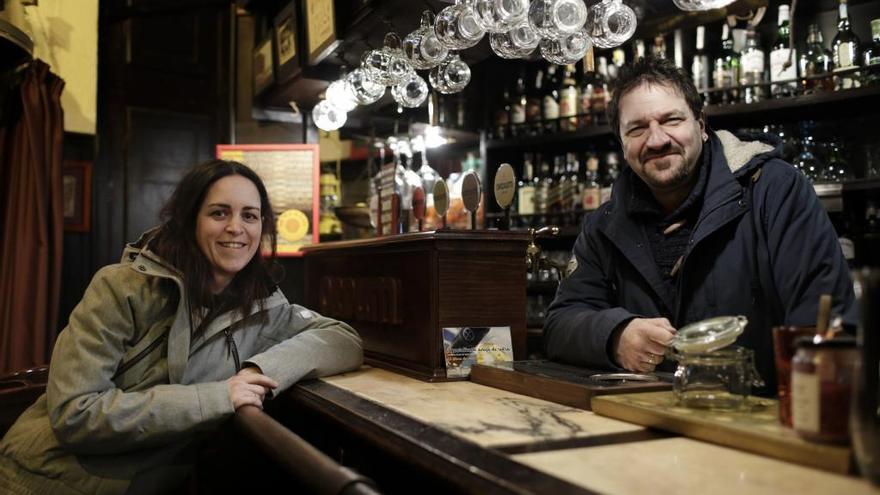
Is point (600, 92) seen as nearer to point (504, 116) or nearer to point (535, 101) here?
point (535, 101)

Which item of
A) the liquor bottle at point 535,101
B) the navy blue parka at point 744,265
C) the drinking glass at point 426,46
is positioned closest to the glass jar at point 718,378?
the navy blue parka at point 744,265

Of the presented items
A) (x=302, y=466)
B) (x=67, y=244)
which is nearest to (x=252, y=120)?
(x=67, y=244)

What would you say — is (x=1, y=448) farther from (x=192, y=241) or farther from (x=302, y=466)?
(x=302, y=466)

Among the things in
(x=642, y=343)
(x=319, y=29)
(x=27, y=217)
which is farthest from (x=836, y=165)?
(x=27, y=217)

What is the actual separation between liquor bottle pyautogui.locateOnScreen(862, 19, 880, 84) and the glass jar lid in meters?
2.23

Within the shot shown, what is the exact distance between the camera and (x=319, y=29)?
362 cm

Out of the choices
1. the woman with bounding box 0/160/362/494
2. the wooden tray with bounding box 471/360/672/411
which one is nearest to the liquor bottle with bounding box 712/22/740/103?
the wooden tray with bounding box 471/360/672/411

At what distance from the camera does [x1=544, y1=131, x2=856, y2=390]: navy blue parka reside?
1.81 metres

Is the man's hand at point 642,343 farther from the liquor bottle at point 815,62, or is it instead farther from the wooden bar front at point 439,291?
the liquor bottle at point 815,62

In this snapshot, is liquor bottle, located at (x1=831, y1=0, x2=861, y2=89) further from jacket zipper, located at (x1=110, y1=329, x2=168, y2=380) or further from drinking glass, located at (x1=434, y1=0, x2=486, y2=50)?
jacket zipper, located at (x1=110, y1=329, x2=168, y2=380)

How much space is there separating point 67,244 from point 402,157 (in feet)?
7.49

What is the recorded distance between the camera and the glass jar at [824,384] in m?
0.96

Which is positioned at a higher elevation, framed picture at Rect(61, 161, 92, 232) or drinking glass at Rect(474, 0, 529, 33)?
drinking glass at Rect(474, 0, 529, 33)

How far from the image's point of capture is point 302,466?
1.14 m
